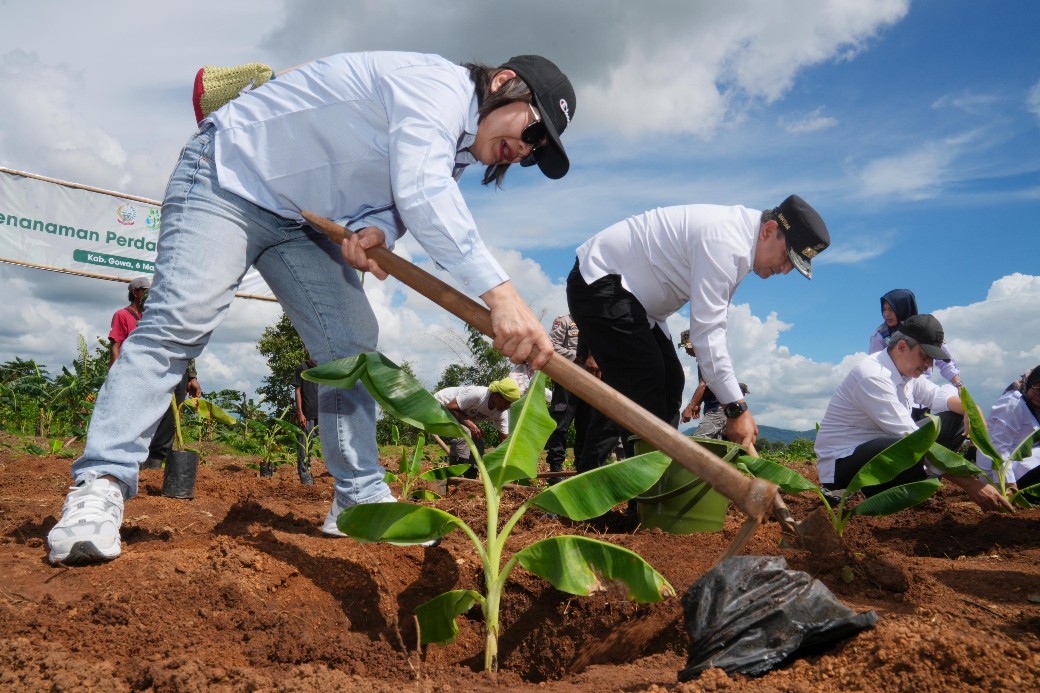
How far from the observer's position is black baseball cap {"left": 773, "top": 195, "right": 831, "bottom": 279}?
3.53 metres

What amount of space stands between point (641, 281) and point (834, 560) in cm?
167

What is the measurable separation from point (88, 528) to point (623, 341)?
7.96 feet

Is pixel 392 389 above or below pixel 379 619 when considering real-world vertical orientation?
above

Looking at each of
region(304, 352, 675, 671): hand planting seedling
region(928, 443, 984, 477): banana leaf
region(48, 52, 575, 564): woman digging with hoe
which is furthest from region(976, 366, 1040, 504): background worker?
region(48, 52, 575, 564): woman digging with hoe

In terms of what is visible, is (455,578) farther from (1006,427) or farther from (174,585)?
(1006,427)

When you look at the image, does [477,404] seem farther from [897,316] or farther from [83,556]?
[83,556]

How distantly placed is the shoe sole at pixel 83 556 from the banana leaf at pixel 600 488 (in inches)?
54.4

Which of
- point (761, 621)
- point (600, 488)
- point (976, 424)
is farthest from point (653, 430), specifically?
point (976, 424)

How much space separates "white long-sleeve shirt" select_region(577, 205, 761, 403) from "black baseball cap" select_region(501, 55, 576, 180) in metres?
1.19

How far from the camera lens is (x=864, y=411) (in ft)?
15.1

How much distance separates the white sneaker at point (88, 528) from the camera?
229cm

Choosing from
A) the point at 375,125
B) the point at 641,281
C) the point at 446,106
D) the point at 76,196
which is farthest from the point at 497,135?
the point at 76,196

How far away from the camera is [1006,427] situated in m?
5.67

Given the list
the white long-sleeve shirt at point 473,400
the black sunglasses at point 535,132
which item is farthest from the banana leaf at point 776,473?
the white long-sleeve shirt at point 473,400
